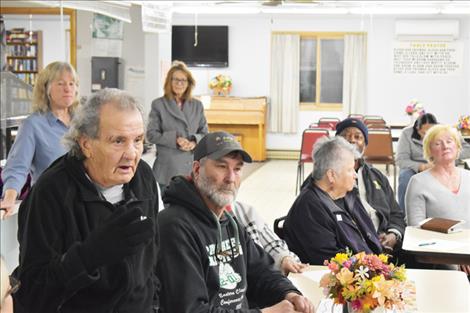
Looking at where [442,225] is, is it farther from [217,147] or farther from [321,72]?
[321,72]

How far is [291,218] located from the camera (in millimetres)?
3928

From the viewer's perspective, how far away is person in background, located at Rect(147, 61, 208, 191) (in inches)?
240

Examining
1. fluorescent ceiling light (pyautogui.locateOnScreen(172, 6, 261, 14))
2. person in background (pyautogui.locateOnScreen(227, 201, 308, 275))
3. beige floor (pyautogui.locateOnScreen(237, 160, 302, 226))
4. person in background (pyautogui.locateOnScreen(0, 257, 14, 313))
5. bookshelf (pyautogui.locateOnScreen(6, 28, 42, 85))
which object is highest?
fluorescent ceiling light (pyautogui.locateOnScreen(172, 6, 261, 14))

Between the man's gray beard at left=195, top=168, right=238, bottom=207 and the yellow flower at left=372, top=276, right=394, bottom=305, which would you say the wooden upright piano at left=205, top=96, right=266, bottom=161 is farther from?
the yellow flower at left=372, top=276, right=394, bottom=305

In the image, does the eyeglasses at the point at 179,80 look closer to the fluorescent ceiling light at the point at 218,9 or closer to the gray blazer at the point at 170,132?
the gray blazer at the point at 170,132

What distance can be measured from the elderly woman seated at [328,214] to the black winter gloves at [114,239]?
198cm

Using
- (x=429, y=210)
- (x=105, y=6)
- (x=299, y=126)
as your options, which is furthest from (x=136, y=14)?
(x=299, y=126)

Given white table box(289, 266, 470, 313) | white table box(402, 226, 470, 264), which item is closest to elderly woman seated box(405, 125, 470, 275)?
white table box(402, 226, 470, 264)

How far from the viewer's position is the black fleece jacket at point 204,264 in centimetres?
255

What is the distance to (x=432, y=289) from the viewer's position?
3.28m

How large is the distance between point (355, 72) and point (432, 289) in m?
12.3

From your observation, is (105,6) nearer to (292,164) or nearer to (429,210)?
(429,210)

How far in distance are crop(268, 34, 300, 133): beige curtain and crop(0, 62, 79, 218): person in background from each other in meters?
11.4

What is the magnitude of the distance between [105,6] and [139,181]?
6649 millimetres
